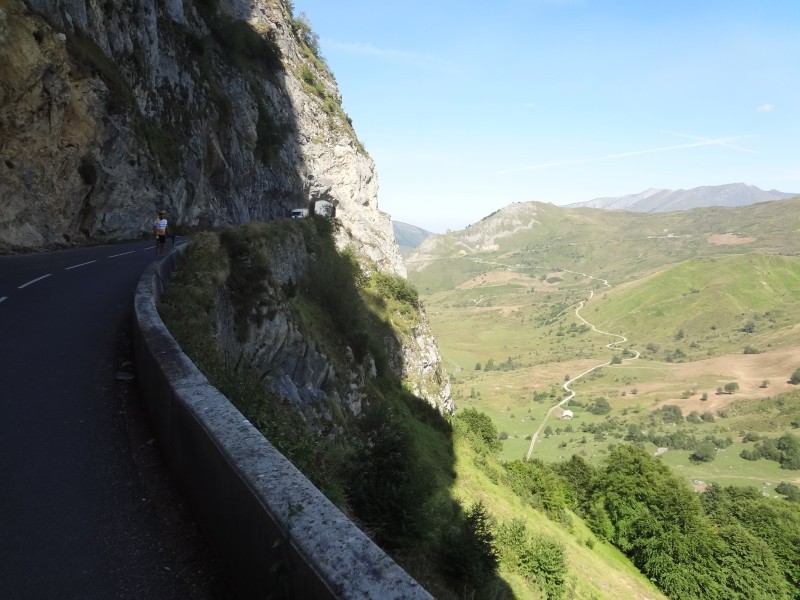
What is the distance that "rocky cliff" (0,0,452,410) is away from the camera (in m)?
20.1

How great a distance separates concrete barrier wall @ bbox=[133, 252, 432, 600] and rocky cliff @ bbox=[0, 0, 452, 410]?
14.4 m

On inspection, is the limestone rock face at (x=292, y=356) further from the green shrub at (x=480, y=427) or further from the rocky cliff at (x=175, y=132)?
the green shrub at (x=480, y=427)

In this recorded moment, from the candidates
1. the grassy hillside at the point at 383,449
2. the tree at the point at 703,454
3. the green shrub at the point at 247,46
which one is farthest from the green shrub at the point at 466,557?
the tree at the point at 703,454

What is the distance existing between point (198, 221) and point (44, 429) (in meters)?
35.1

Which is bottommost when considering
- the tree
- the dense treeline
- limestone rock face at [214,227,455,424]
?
the tree

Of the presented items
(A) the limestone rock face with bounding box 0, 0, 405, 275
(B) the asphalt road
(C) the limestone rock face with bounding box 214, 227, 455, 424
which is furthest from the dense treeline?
(B) the asphalt road

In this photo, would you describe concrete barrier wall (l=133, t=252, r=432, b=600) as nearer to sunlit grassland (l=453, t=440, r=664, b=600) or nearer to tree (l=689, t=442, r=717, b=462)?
sunlit grassland (l=453, t=440, r=664, b=600)

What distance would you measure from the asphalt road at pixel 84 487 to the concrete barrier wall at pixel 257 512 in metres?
Result: 0.23

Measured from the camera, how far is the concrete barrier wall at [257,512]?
2361 millimetres

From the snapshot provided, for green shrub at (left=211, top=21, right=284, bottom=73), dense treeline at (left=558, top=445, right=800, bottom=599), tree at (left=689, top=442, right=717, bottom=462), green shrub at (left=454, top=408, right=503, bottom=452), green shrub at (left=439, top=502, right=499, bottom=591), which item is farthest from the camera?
tree at (left=689, top=442, right=717, bottom=462)

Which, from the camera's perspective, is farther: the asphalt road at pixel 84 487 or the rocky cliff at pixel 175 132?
the rocky cliff at pixel 175 132

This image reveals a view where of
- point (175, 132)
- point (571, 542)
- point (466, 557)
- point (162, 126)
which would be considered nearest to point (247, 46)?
point (175, 132)

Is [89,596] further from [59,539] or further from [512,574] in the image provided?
[512,574]

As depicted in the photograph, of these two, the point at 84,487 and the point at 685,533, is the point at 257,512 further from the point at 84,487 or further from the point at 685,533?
the point at 685,533
